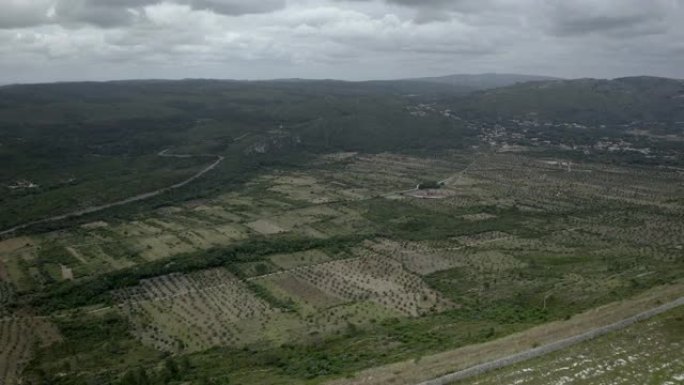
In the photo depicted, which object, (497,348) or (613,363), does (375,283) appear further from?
(613,363)

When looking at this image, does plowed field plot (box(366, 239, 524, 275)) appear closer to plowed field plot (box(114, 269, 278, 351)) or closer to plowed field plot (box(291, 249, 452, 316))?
plowed field plot (box(291, 249, 452, 316))

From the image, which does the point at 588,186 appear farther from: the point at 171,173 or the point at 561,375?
the point at 561,375

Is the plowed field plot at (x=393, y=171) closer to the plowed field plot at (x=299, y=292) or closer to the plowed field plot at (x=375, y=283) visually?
the plowed field plot at (x=375, y=283)

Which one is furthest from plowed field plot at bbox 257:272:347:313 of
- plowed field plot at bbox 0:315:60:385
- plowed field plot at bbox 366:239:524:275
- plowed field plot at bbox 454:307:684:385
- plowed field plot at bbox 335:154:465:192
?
plowed field plot at bbox 335:154:465:192

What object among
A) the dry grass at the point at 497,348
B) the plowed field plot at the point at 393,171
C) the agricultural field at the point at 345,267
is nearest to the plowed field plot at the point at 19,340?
the agricultural field at the point at 345,267

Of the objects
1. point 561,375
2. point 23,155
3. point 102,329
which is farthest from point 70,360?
point 23,155
